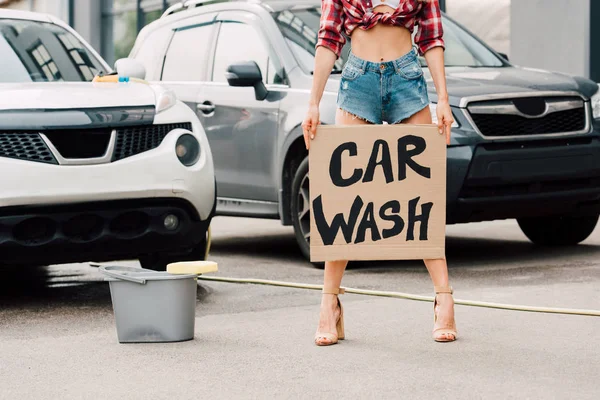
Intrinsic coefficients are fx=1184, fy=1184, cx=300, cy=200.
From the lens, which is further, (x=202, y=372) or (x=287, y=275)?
(x=287, y=275)

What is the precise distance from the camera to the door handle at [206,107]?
8.97 meters

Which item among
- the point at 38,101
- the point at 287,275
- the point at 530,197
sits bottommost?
the point at 287,275

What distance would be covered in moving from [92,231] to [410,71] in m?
2.05

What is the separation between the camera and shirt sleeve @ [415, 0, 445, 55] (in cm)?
537

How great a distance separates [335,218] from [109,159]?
1.54 m

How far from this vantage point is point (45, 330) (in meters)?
5.85

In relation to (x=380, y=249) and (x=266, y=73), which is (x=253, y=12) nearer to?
(x=266, y=73)

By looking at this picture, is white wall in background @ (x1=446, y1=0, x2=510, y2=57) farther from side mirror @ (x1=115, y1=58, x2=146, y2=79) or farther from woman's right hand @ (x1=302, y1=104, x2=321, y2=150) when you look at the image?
woman's right hand @ (x1=302, y1=104, x2=321, y2=150)

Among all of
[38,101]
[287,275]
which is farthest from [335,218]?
[287,275]

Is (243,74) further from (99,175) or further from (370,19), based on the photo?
(370,19)

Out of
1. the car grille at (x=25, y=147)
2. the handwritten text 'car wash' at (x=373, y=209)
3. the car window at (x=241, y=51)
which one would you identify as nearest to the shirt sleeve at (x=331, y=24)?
the handwritten text 'car wash' at (x=373, y=209)

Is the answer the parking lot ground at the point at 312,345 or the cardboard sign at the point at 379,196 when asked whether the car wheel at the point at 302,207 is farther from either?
the cardboard sign at the point at 379,196

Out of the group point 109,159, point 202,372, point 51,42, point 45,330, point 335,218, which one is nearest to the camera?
point 202,372

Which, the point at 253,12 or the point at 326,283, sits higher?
the point at 253,12
